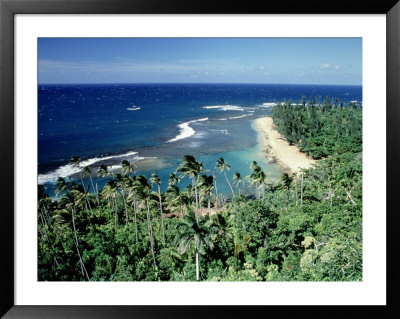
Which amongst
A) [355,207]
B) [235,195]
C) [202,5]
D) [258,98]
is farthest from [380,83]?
[235,195]

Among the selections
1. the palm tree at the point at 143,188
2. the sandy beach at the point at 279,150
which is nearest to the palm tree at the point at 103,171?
the palm tree at the point at 143,188

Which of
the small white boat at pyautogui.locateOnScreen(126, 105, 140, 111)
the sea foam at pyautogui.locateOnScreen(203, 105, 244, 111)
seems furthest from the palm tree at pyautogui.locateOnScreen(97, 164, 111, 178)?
the sea foam at pyautogui.locateOnScreen(203, 105, 244, 111)

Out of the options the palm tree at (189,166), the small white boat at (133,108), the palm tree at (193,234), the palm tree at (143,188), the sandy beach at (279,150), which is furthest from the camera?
the small white boat at (133,108)

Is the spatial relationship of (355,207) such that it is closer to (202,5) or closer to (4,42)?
(202,5)

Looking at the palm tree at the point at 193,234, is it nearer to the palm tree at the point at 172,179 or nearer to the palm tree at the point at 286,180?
the palm tree at the point at 172,179

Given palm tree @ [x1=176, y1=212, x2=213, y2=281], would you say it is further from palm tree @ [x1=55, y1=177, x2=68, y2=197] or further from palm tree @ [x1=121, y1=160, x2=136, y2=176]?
palm tree @ [x1=55, y1=177, x2=68, y2=197]

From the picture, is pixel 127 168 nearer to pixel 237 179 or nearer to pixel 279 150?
pixel 237 179

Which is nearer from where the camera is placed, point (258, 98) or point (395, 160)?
point (395, 160)

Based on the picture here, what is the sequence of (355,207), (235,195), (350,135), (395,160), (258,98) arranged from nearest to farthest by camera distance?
(395,160)
(355,207)
(350,135)
(258,98)
(235,195)
